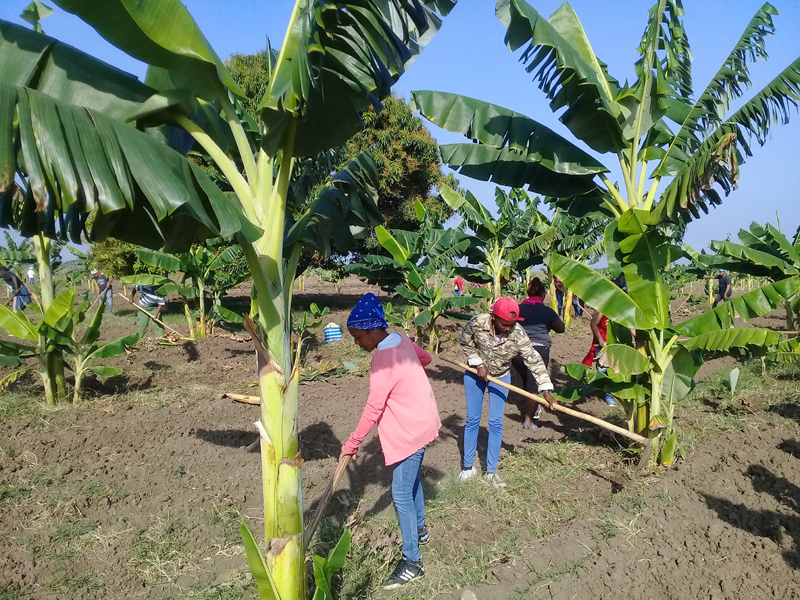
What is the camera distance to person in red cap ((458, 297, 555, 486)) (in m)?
4.97

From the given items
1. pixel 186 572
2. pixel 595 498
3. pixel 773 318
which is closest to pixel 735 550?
pixel 595 498

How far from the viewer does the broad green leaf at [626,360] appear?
4930 mm

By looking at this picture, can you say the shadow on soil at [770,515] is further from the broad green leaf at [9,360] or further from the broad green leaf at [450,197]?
the broad green leaf at [450,197]

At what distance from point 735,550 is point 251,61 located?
744 inches

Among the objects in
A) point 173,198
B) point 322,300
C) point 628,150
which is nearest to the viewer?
point 173,198

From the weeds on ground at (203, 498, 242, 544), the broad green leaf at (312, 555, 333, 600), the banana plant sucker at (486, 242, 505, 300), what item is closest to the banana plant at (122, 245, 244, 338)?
the weeds on ground at (203, 498, 242, 544)

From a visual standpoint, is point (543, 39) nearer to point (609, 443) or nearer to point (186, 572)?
point (609, 443)

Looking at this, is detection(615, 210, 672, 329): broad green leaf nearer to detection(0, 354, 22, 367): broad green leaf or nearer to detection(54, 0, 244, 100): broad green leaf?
detection(54, 0, 244, 100): broad green leaf

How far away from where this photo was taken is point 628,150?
563cm

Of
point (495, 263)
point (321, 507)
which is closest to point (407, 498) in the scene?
point (321, 507)

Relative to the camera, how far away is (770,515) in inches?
165

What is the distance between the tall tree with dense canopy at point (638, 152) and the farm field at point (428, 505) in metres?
0.94

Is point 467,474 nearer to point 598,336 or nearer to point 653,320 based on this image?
point 653,320

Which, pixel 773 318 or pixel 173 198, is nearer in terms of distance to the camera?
pixel 173 198
